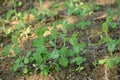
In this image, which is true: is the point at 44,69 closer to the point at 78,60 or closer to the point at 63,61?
the point at 63,61

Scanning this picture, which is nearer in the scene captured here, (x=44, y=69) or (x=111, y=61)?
(x=111, y=61)

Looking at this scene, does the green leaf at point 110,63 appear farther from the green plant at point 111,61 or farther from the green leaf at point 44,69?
the green leaf at point 44,69

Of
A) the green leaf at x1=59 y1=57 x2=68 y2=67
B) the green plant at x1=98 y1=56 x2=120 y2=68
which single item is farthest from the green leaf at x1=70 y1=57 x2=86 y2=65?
the green plant at x1=98 y1=56 x2=120 y2=68

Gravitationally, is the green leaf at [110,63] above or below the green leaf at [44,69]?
above

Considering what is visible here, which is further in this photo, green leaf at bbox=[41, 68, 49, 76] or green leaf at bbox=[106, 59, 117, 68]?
green leaf at bbox=[41, 68, 49, 76]

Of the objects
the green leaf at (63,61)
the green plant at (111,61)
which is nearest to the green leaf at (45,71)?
the green leaf at (63,61)

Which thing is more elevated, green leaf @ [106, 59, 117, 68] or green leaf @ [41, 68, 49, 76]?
green leaf @ [106, 59, 117, 68]

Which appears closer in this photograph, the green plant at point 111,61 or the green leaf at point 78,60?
the green plant at point 111,61

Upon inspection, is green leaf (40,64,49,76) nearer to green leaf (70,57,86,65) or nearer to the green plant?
green leaf (70,57,86,65)

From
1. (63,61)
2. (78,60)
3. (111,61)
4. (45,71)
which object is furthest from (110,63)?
(45,71)

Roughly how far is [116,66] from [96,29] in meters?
0.75

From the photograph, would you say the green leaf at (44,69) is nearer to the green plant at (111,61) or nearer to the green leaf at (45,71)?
the green leaf at (45,71)

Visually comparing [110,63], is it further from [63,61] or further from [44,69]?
[44,69]

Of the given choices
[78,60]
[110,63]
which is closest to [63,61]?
[78,60]
